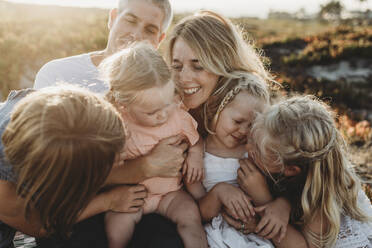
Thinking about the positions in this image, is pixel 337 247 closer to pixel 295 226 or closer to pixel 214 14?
pixel 295 226

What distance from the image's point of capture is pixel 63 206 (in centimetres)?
152

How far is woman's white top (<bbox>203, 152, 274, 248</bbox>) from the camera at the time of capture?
2082 mm

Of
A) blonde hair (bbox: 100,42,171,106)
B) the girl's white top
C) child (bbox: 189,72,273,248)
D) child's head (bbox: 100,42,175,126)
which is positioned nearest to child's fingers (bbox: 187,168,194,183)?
child (bbox: 189,72,273,248)

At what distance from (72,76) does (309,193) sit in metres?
2.40

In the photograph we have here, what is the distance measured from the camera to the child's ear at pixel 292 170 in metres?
2.07

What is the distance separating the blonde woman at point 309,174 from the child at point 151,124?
1.63ft

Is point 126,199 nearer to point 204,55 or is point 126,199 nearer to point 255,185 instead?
point 255,185

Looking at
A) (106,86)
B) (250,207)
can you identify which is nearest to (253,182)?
(250,207)

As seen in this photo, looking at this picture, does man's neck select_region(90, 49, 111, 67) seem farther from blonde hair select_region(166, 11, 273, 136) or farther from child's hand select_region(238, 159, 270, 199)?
child's hand select_region(238, 159, 270, 199)

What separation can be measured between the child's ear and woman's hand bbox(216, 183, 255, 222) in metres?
0.34

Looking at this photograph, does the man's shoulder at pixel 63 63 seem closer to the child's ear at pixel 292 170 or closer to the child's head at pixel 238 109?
the child's head at pixel 238 109

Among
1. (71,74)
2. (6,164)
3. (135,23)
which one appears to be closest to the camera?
(6,164)

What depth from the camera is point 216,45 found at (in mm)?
2635

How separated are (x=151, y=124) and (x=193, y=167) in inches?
18.9
